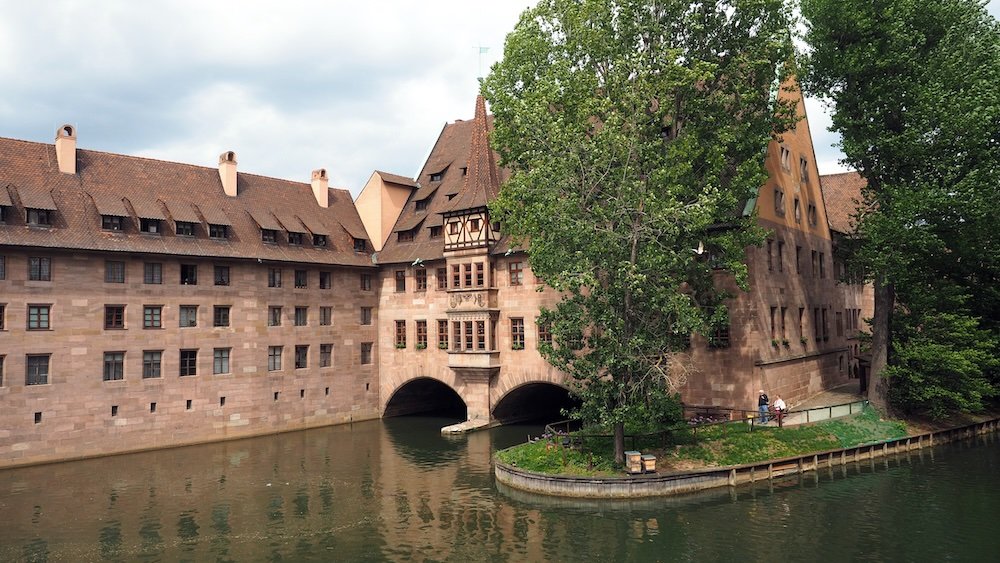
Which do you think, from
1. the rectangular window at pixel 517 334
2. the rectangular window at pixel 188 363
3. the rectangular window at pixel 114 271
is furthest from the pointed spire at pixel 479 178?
the rectangular window at pixel 114 271

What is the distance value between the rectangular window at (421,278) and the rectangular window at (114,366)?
18.0 meters

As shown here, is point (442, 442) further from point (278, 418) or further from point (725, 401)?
point (725, 401)

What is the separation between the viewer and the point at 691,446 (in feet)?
101

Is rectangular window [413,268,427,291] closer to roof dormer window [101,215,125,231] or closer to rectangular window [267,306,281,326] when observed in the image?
rectangular window [267,306,281,326]

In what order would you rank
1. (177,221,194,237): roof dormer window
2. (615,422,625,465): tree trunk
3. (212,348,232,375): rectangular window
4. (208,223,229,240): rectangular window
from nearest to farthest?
1. (615,422,625,465): tree trunk
2. (177,221,194,237): roof dormer window
3. (212,348,232,375): rectangular window
4. (208,223,229,240): rectangular window

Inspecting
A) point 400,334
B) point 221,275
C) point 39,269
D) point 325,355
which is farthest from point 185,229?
point 400,334

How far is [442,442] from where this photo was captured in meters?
40.9

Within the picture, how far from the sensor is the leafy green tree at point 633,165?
1085 inches

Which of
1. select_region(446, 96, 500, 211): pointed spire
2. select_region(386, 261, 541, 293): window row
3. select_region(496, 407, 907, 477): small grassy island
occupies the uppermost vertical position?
select_region(446, 96, 500, 211): pointed spire

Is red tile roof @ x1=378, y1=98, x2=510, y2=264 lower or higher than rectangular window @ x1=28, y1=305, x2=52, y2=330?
higher

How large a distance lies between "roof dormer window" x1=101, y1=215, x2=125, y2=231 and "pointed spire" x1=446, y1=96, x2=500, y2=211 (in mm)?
18088

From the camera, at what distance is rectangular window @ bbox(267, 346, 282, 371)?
4491 cm

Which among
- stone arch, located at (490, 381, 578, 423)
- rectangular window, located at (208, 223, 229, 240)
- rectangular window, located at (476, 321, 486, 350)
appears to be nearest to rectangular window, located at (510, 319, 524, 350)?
rectangular window, located at (476, 321, 486, 350)

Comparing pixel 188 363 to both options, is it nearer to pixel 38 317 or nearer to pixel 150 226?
pixel 38 317
